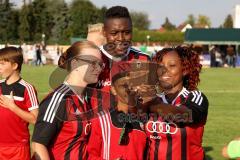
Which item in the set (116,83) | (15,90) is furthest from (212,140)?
(116,83)

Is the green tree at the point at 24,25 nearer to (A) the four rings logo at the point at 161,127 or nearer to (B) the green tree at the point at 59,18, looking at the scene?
(B) the green tree at the point at 59,18

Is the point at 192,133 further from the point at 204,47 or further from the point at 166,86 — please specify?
the point at 204,47

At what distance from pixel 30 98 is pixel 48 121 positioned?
5.32 feet

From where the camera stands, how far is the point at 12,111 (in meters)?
5.32

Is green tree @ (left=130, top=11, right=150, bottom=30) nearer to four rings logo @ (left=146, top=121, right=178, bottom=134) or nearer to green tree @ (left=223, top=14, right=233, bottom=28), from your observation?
green tree @ (left=223, top=14, right=233, bottom=28)

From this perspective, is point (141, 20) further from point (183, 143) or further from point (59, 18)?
point (183, 143)

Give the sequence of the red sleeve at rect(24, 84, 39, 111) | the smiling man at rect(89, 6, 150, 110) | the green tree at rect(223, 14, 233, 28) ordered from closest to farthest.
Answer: the smiling man at rect(89, 6, 150, 110), the red sleeve at rect(24, 84, 39, 111), the green tree at rect(223, 14, 233, 28)

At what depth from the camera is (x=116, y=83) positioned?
3316 millimetres

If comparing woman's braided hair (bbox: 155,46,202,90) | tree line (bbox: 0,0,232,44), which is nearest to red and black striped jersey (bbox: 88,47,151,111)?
woman's braided hair (bbox: 155,46,202,90)

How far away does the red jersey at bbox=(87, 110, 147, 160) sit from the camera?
3820mm

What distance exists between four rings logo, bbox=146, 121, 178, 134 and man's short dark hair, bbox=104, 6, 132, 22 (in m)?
1.04

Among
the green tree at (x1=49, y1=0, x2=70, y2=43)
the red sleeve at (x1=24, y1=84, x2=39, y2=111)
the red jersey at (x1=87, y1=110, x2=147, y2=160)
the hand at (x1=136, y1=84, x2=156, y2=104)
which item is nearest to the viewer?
Answer: the hand at (x1=136, y1=84, x2=156, y2=104)

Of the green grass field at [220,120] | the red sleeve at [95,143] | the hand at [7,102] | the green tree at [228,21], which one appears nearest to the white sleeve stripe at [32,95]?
the hand at [7,102]

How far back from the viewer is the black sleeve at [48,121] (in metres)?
3.87
